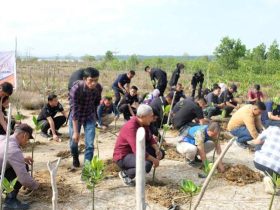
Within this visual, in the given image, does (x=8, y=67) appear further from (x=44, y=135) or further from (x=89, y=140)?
(x=89, y=140)

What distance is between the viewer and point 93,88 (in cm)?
504

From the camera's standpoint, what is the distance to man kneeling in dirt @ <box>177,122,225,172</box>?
5.27 metres

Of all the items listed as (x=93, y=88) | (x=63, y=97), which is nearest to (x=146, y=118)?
(x=93, y=88)

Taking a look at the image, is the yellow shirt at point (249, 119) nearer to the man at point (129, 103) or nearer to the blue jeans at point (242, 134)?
the blue jeans at point (242, 134)

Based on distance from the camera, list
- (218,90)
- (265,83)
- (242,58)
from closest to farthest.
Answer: (218,90) < (265,83) < (242,58)

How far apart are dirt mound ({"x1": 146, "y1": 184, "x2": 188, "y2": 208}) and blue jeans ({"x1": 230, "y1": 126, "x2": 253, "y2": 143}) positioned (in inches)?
94.2

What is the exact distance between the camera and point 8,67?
7.46 meters

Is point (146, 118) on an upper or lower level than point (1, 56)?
lower

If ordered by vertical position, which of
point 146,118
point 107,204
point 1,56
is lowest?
point 107,204

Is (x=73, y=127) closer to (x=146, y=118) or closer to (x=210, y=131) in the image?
(x=146, y=118)

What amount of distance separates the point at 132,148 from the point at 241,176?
1647 millimetres

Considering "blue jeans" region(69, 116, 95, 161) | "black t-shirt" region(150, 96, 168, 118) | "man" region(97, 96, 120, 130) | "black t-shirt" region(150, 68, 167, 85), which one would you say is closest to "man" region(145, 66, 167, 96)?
"black t-shirt" region(150, 68, 167, 85)

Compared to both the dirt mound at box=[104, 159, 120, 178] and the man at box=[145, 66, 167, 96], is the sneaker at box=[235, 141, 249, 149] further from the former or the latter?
the man at box=[145, 66, 167, 96]

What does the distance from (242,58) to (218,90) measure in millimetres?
33314
